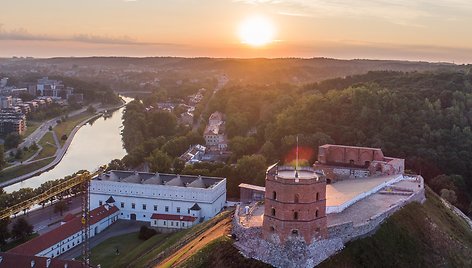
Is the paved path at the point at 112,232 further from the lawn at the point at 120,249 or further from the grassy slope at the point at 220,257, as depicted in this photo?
the grassy slope at the point at 220,257

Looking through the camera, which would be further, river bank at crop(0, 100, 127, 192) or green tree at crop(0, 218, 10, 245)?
river bank at crop(0, 100, 127, 192)

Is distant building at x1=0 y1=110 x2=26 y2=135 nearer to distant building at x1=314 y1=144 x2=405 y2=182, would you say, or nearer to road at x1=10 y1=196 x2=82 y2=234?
road at x1=10 y1=196 x2=82 y2=234

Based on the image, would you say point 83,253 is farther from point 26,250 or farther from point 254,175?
point 254,175

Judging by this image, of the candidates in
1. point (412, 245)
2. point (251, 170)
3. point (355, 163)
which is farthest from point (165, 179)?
point (412, 245)

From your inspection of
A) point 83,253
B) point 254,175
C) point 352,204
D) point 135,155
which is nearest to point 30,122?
point 135,155

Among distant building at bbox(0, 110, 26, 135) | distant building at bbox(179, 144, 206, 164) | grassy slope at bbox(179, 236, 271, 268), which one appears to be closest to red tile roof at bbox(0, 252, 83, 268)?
grassy slope at bbox(179, 236, 271, 268)
